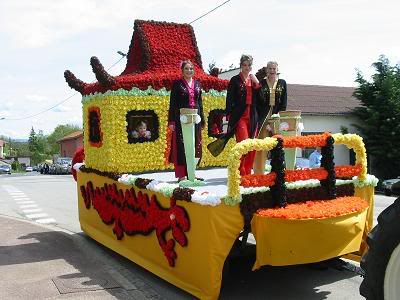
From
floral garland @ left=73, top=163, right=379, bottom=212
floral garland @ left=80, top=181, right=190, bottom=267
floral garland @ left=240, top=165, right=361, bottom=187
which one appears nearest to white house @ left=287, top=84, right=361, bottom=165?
floral garland @ left=80, top=181, right=190, bottom=267

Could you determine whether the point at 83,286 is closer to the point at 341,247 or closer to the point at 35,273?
the point at 35,273

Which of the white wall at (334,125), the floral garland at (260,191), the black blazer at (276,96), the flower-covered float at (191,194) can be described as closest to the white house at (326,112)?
the white wall at (334,125)

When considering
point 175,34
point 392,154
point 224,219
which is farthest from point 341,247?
point 392,154

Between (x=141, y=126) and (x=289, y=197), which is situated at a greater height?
(x=141, y=126)

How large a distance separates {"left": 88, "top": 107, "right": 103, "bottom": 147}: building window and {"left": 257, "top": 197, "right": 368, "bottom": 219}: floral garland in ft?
11.8

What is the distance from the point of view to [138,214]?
6.03m

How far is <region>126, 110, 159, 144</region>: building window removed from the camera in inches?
285

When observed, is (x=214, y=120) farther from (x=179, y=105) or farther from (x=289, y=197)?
(x=289, y=197)

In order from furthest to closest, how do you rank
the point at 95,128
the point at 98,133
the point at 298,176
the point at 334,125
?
the point at 334,125 → the point at 95,128 → the point at 98,133 → the point at 298,176

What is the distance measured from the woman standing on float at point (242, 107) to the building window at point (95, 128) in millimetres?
2237

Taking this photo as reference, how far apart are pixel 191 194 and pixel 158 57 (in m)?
3.89

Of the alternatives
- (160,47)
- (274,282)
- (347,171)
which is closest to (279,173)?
(347,171)

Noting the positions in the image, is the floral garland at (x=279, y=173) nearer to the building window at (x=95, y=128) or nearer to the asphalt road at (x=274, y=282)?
the asphalt road at (x=274, y=282)

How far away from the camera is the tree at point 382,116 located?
73.8 ft
